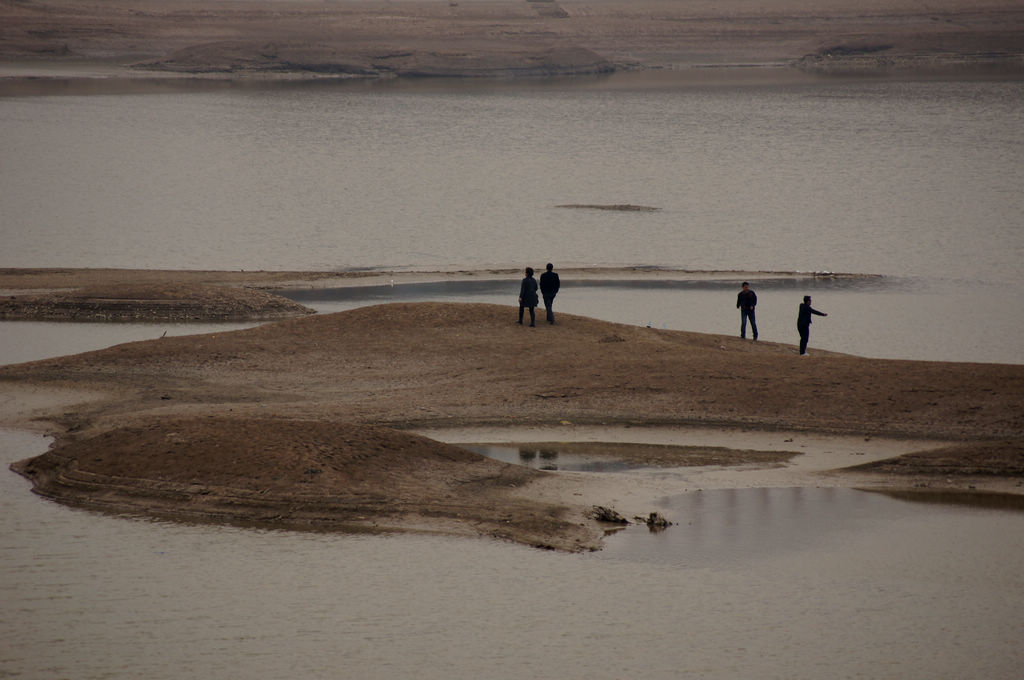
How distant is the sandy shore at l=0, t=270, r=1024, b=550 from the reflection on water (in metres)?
0.82

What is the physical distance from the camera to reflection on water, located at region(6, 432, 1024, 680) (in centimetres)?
1534

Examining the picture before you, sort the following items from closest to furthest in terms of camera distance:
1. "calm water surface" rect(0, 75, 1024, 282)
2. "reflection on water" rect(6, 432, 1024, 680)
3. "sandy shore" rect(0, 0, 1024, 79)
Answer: "reflection on water" rect(6, 432, 1024, 680) < "calm water surface" rect(0, 75, 1024, 282) < "sandy shore" rect(0, 0, 1024, 79)

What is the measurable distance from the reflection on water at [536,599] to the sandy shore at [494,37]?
456ft

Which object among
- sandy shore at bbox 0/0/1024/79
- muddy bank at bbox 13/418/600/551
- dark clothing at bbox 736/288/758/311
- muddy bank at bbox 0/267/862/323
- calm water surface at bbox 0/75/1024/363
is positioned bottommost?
muddy bank at bbox 13/418/600/551

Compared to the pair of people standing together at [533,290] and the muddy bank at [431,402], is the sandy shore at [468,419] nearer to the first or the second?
the muddy bank at [431,402]

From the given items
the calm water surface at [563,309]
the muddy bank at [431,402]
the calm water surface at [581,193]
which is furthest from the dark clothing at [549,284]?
the calm water surface at [563,309]

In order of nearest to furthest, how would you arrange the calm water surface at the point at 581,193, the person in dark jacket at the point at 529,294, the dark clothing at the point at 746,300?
1. the person in dark jacket at the point at 529,294
2. the dark clothing at the point at 746,300
3. the calm water surface at the point at 581,193

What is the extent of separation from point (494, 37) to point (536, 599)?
519ft

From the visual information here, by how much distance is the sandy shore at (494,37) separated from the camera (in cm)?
15238

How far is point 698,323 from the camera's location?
1436 inches

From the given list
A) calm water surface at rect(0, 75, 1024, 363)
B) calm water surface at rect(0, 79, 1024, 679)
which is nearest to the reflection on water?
calm water surface at rect(0, 79, 1024, 679)

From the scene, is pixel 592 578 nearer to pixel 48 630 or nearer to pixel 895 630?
pixel 895 630

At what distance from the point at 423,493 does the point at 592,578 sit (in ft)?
12.0

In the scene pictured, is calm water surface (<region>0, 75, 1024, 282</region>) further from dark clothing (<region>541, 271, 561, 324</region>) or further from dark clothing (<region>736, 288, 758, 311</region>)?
dark clothing (<region>541, 271, 561, 324</region>)
